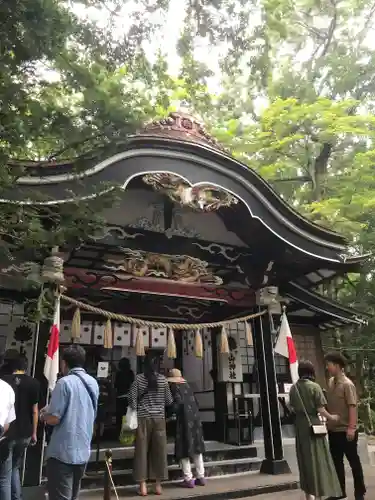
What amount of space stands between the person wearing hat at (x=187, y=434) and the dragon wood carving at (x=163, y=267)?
188cm

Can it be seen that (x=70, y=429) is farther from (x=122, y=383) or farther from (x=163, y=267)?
(x=122, y=383)

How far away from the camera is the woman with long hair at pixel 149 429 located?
616cm

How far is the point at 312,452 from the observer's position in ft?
16.3

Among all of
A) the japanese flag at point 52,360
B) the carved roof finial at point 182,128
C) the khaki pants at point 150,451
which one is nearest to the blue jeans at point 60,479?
the japanese flag at point 52,360

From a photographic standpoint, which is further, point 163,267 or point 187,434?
point 163,267

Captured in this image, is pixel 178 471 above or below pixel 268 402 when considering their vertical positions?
below

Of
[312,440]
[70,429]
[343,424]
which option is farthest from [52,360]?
[343,424]

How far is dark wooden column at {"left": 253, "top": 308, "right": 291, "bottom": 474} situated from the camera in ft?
24.8

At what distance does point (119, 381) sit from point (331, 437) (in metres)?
5.99

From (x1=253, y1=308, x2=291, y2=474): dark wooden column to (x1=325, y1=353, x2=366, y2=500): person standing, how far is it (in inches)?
95.6

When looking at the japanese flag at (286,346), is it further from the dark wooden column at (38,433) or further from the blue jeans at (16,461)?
the blue jeans at (16,461)

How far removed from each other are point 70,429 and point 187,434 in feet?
11.0

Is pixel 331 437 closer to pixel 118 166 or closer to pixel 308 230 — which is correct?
pixel 308 230

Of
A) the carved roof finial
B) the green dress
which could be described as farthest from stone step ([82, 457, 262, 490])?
the carved roof finial
